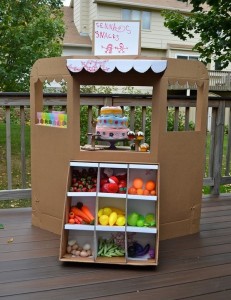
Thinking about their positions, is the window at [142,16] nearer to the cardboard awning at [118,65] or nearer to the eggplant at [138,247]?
the cardboard awning at [118,65]

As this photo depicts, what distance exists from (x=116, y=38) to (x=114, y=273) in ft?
5.17

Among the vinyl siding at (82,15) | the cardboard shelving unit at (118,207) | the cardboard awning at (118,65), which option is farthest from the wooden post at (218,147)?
the vinyl siding at (82,15)

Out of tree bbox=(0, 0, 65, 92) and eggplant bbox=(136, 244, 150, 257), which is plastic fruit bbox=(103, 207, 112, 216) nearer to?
eggplant bbox=(136, 244, 150, 257)

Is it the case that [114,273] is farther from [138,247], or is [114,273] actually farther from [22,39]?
[22,39]

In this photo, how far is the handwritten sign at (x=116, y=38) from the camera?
98.0 inches

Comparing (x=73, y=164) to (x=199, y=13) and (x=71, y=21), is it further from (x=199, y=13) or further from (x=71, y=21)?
(x=71, y=21)

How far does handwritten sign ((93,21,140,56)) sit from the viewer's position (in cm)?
249

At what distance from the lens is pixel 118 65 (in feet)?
7.75

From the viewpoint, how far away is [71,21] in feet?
51.4

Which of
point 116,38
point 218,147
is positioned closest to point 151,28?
point 218,147

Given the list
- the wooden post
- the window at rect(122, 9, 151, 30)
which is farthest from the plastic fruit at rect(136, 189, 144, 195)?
the window at rect(122, 9, 151, 30)

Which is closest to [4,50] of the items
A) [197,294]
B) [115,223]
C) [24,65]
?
[24,65]

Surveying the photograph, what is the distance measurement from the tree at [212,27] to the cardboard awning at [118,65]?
8.57 feet

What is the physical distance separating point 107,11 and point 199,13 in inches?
373
